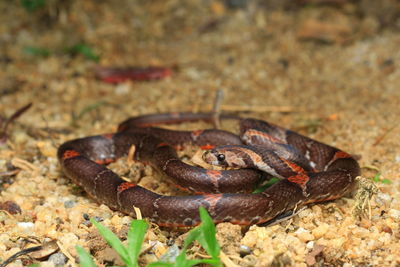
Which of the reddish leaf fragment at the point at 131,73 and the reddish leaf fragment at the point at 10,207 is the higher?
the reddish leaf fragment at the point at 131,73

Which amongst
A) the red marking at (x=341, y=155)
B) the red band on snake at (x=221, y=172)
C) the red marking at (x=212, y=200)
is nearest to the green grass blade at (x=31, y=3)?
the red band on snake at (x=221, y=172)

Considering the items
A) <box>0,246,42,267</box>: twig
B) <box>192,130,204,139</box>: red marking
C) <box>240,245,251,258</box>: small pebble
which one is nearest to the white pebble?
<box>0,246,42,267</box>: twig

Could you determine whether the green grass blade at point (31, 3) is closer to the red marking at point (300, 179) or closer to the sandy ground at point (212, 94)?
the sandy ground at point (212, 94)

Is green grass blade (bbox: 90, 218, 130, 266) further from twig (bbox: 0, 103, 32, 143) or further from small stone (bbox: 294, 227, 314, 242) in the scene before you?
twig (bbox: 0, 103, 32, 143)

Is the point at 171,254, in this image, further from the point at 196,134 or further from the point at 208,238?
the point at 196,134

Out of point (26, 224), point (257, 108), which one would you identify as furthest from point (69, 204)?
point (257, 108)

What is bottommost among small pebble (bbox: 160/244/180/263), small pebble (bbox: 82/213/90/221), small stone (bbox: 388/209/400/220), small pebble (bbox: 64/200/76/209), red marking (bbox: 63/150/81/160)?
small pebble (bbox: 64/200/76/209)
